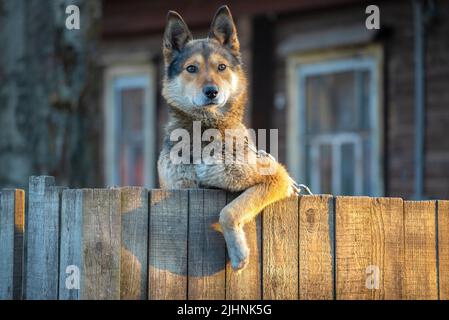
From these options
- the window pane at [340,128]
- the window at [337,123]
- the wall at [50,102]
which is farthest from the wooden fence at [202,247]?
the window pane at [340,128]

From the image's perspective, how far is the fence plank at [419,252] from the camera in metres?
4.59

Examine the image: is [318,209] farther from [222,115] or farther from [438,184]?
[438,184]

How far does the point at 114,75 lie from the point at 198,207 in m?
8.98

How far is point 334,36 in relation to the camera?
10398mm

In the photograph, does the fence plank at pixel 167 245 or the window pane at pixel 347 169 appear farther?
the window pane at pixel 347 169

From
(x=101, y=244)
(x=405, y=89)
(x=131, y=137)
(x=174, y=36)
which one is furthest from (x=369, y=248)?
(x=131, y=137)

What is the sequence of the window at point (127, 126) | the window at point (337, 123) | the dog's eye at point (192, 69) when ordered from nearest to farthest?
1. the dog's eye at point (192, 69)
2. the window at point (337, 123)
3. the window at point (127, 126)

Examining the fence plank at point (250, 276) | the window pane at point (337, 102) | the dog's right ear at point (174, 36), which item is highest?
the window pane at point (337, 102)

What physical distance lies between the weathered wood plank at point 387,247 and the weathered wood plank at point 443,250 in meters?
0.25

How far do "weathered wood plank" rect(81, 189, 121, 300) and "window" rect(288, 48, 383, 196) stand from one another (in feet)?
21.4

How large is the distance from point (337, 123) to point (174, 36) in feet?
18.6

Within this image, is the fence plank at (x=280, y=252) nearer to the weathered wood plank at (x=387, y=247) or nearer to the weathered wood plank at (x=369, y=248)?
the weathered wood plank at (x=369, y=248)

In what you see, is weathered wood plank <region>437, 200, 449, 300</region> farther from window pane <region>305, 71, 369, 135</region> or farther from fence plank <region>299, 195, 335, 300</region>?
window pane <region>305, 71, 369, 135</region>
